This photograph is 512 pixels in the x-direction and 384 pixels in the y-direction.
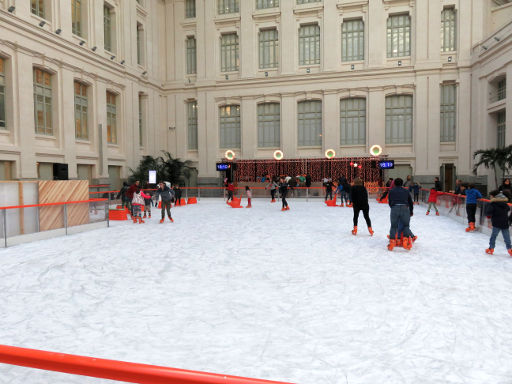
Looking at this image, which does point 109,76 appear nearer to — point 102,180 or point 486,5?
point 102,180

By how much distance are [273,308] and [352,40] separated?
28.0m

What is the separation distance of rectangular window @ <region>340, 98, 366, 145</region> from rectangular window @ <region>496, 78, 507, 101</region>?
8823 millimetres

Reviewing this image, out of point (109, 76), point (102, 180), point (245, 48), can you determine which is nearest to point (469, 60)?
point (245, 48)

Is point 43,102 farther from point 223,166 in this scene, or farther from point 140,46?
point 223,166

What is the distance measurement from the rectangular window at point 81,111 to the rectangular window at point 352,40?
19.3m

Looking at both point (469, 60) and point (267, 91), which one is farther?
point (267, 91)

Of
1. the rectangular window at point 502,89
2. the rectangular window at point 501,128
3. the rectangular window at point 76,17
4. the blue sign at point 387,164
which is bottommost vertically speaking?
the blue sign at point 387,164

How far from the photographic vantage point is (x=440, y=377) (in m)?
3.33

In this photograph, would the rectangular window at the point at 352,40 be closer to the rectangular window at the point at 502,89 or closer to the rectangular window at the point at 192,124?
the rectangular window at the point at 502,89

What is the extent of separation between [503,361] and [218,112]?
2966 centimetres

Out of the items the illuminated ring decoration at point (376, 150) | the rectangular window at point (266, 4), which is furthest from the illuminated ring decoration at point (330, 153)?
the rectangular window at point (266, 4)

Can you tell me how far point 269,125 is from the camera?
30.6 meters

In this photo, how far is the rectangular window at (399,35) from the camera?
90.0ft

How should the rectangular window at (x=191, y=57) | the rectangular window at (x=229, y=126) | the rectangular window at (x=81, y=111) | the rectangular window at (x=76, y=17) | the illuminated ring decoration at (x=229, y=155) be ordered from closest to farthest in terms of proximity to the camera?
the rectangular window at (x=76, y=17), the rectangular window at (x=81, y=111), the illuminated ring decoration at (x=229, y=155), the rectangular window at (x=229, y=126), the rectangular window at (x=191, y=57)
